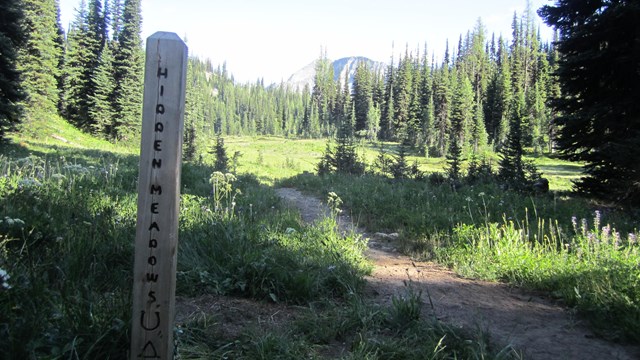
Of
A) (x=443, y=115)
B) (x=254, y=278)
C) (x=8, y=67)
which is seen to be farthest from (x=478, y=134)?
(x=254, y=278)

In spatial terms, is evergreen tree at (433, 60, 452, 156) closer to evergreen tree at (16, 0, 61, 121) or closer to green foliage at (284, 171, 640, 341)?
evergreen tree at (16, 0, 61, 121)

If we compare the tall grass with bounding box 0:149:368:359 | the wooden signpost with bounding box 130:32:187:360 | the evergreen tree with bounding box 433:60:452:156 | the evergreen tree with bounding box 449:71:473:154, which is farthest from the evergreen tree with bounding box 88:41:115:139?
the evergreen tree with bounding box 433:60:452:156

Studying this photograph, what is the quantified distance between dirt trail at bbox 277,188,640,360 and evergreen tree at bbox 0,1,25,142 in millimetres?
17603

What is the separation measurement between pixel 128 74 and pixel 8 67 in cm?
2704

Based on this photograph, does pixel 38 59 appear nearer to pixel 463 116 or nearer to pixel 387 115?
pixel 463 116

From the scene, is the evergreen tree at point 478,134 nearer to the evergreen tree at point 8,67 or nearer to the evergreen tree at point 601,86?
the evergreen tree at point 601,86

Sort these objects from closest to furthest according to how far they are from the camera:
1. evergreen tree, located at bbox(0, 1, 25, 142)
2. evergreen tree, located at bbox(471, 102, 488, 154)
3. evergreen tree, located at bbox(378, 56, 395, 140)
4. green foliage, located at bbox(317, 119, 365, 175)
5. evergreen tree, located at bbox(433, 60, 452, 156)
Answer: evergreen tree, located at bbox(0, 1, 25, 142) < green foliage, located at bbox(317, 119, 365, 175) < evergreen tree, located at bbox(471, 102, 488, 154) < evergreen tree, located at bbox(433, 60, 452, 156) < evergreen tree, located at bbox(378, 56, 395, 140)

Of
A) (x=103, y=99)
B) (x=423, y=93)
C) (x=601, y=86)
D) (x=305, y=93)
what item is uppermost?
(x=305, y=93)

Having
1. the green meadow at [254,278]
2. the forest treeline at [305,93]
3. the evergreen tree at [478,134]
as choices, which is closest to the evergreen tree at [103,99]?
the forest treeline at [305,93]

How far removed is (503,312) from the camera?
4.07m

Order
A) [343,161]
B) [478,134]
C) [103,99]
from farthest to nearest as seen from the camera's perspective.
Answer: [478,134]
[103,99]
[343,161]

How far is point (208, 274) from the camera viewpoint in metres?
3.99

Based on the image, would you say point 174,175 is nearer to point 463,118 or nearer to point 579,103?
point 579,103

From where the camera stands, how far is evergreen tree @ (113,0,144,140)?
39594 millimetres
